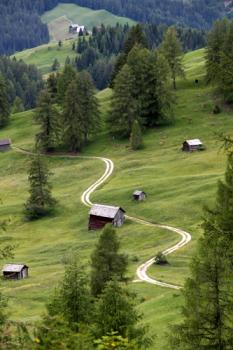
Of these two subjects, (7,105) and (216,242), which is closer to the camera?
(216,242)

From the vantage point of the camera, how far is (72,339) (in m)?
15.1

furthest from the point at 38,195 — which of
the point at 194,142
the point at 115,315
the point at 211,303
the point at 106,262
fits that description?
the point at 211,303

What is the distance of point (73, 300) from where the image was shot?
29781 mm

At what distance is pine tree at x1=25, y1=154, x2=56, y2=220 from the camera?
8706cm

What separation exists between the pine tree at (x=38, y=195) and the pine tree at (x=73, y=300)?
56.8 meters

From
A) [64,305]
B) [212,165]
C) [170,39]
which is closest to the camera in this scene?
[64,305]

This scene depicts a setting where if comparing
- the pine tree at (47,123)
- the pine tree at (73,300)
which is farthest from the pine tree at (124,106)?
the pine tree at (73,300)

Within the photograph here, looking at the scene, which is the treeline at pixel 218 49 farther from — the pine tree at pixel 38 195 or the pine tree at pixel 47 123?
the pine tree at pixel 38 195

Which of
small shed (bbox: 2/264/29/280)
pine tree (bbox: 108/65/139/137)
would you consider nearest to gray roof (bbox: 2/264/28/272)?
small shed (bbox: 2/264/29/280)

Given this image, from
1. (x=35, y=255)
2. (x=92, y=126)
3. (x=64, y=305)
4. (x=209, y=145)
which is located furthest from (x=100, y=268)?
(x=92, y=126)

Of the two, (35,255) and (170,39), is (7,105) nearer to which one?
(170,39)

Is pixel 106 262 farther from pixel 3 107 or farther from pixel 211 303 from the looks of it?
pixel 3 107

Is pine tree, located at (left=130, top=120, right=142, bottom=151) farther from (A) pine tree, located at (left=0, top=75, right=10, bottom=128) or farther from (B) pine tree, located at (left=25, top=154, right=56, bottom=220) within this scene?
(A) pine tree, located at (left=0, top=75, right=10, bottom=128)

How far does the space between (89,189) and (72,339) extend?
77774 mm
